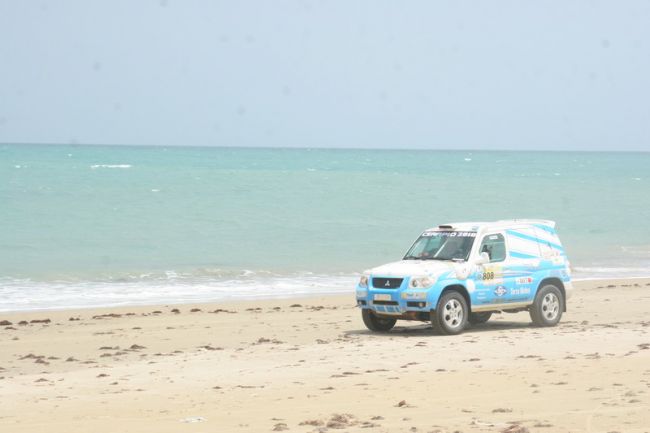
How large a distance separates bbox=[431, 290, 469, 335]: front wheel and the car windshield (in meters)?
0.65

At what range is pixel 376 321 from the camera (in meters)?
16.7

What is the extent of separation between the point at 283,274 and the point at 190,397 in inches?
711

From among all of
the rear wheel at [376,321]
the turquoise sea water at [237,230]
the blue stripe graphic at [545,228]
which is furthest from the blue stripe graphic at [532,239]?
the turquoise sea water at [237,230]

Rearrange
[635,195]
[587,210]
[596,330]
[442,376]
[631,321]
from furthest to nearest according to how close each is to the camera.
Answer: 1. [635,195]
2. [587,210]
3. [631,321]
4. [596,330]
5. [442,376]

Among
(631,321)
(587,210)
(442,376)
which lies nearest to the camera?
(442,376)

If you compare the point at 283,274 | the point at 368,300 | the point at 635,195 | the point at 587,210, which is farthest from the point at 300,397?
the point at 635,195

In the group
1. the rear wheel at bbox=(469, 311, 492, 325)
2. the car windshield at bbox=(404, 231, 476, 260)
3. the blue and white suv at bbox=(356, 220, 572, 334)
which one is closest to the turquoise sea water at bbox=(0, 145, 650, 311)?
the rear wheel at bbox=(469, 311, 492, 325)

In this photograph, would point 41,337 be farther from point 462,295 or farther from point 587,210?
point 587,210

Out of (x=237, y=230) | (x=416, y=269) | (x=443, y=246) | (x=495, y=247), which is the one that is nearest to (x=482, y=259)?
(x=495, y=247)

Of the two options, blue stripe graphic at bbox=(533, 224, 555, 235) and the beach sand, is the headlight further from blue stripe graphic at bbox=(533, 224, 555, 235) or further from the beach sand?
blue stripe graphic at bbox=(533, 224, 555, 235)

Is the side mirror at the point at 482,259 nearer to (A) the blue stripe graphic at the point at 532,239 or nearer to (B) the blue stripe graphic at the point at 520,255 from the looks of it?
(B) the blue stripe graphic at the point at 520,255

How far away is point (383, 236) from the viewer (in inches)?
1618

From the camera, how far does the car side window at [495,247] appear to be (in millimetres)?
16594

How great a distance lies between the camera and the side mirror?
53.4 feet
